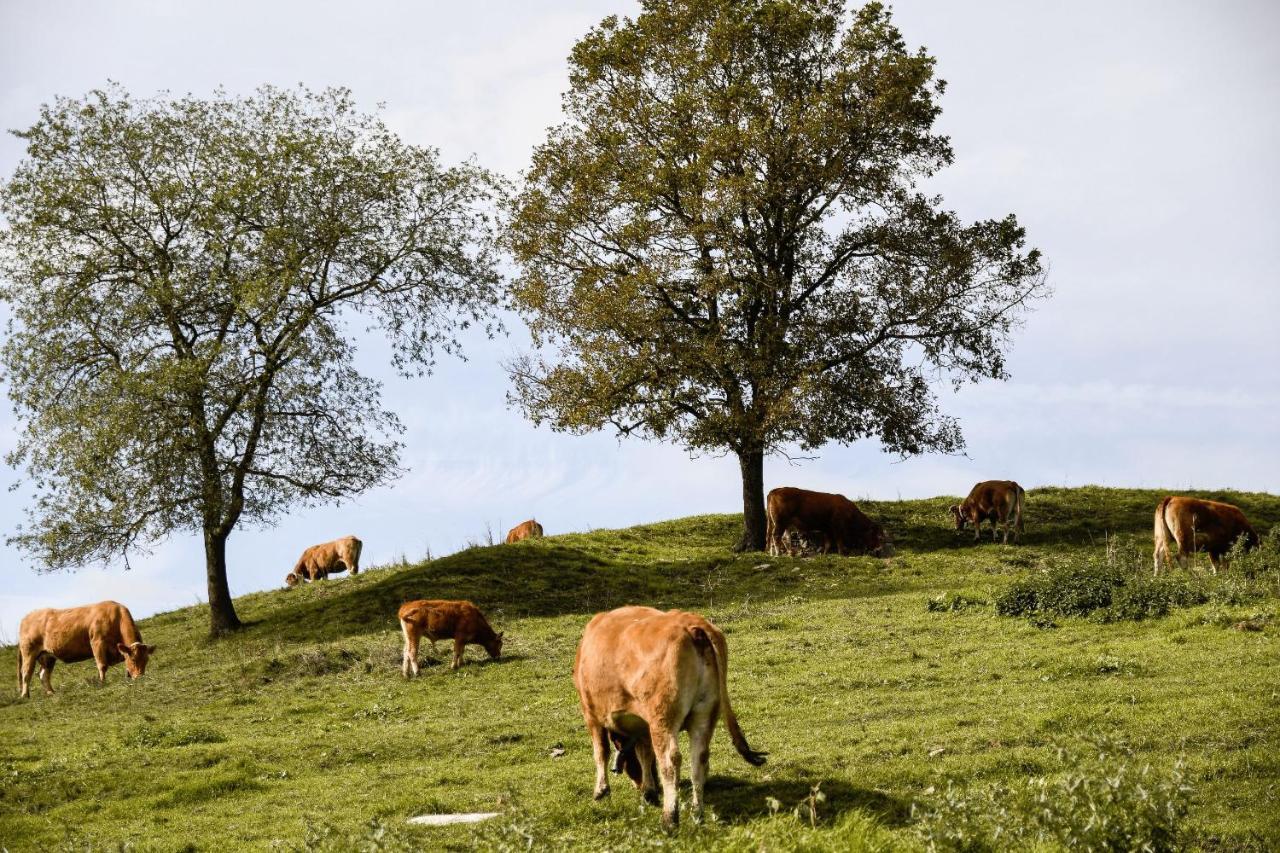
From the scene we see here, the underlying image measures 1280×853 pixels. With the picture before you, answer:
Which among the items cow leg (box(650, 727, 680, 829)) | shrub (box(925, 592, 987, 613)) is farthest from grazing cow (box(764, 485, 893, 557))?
cow leg (box(650, 727, 680, 829))

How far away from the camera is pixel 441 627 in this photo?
21.9 m

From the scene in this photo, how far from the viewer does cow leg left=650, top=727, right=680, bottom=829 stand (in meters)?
10.4

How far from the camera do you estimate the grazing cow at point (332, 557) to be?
45438 mm

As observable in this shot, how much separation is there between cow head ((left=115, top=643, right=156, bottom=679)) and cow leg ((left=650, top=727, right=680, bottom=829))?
760 inches

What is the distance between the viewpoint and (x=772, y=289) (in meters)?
35.3

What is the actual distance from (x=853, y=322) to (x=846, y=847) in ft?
91.1

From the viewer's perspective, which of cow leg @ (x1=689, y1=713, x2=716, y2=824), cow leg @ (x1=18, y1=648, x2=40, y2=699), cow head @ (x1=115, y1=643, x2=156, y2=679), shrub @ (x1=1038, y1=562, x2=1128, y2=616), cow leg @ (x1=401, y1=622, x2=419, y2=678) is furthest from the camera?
cow leg @ (x1=18, y1=648, x2=40, y2=699)

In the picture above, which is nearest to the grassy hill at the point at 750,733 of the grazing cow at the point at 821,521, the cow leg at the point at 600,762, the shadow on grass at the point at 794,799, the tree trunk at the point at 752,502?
the shadow on grass at the point at 794,799

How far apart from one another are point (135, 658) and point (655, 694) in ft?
63.5

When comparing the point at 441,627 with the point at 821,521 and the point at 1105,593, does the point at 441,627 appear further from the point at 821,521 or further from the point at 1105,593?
the point at 821,521

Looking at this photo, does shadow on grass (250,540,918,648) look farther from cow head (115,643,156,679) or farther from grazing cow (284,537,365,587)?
grazing cow (284,537,365,587)

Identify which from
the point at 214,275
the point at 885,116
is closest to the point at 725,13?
the point at 885,116

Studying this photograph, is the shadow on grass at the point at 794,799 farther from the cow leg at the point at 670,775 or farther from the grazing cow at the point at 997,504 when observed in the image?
the grazing cow at the point at 997,504

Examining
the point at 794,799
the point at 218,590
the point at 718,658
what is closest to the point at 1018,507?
the point at 218,590
